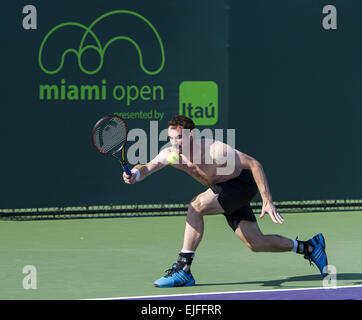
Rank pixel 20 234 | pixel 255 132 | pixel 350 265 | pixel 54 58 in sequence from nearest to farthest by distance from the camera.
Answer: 1. pixel 350 265
2. pixel 20 234
3. pixel 54 58
4. pixel 255 132

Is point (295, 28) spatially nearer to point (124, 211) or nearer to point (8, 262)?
point (124, 211)

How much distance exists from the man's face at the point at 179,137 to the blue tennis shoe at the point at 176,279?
Answer: 2.89 ft

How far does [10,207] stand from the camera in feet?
34.7

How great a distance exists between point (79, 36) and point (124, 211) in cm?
201

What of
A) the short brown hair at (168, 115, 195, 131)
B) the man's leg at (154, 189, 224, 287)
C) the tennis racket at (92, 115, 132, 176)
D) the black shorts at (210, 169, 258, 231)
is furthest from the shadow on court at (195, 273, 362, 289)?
the tennis racket at (92, 115, 132, 176)

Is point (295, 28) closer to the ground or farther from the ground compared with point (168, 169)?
farther from the ground

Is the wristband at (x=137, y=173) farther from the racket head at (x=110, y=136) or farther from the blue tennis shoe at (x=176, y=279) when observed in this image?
the blue tennis shoe at (x=176, y=279)

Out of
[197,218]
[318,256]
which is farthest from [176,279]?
[318,256]

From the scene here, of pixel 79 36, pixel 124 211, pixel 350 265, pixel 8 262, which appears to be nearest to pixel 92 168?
pixel 124 211

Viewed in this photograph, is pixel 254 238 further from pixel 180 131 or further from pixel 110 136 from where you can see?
pixel 110 136

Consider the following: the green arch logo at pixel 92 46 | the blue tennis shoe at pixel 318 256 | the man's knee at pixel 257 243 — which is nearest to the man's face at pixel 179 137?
the man's knee at pixel 257 243

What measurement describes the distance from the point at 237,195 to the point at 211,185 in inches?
8.6

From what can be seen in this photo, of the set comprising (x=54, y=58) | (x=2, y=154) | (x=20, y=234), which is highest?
(x=54, y=58)

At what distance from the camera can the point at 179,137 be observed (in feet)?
23.7
